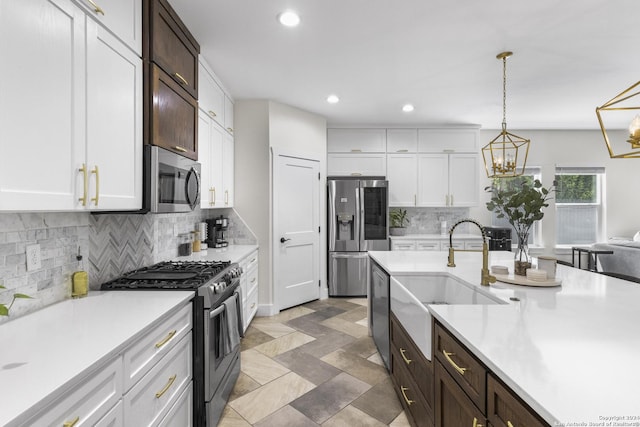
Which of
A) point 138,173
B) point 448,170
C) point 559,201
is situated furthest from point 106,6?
point 559,201

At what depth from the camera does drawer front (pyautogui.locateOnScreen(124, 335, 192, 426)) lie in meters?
1.18

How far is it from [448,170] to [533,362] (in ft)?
14.8

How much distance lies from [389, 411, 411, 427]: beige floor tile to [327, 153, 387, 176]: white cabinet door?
11.4 feet

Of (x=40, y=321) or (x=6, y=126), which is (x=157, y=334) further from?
(x=6, y=126)

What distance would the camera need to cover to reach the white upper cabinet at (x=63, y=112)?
0.99 metres

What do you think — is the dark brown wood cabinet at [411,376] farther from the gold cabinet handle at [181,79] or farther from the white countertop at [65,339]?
the gold cabinet handle at [181,79]

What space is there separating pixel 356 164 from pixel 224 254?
107 inches

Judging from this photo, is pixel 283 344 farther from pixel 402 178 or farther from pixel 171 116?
pixel 402 178

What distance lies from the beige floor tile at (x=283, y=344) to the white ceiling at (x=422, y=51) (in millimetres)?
2652

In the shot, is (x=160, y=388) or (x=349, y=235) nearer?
(x=160, y=388)

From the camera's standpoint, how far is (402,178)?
16.4ft

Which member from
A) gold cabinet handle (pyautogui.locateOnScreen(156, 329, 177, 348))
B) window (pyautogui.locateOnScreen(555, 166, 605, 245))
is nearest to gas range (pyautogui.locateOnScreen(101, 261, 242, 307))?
gold cabinet handle (pyautogui.locateOnScreen(156, 329, 177, 348))

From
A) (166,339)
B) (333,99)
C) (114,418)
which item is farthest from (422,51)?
(114,418)

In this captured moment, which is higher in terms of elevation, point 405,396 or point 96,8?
point 96,8
